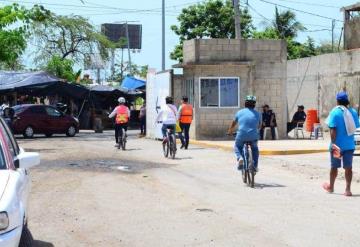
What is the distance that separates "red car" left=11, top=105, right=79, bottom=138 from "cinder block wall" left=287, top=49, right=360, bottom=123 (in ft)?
35.6

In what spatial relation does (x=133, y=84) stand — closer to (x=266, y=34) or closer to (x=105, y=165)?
(x=266, y=34)

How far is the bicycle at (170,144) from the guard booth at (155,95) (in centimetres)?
778

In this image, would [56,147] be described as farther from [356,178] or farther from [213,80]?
[356,178]

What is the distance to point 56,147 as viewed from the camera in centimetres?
2395

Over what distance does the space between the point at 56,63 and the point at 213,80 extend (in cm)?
2618

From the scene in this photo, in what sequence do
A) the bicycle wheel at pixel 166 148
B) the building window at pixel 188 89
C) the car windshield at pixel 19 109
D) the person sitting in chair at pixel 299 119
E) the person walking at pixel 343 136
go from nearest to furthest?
1. the person walking at pixel 343 136
2. the bicycle wheel at pixel 166 148
3. the building window at pixel 188 89
4. the person sitting in chair at pixel 299 119
5. the car windshield at pixel 19 109

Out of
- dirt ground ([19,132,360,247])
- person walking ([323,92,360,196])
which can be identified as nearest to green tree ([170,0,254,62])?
dirt ground ([19,132,360,247])

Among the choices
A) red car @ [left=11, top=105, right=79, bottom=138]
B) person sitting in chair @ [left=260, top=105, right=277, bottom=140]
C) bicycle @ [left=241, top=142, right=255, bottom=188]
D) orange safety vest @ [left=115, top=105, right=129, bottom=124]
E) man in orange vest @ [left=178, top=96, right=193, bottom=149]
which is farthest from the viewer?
red car @ [left=11, top=105, right=79, bottom=138]

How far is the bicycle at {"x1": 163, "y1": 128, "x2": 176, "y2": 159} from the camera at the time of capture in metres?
18.8

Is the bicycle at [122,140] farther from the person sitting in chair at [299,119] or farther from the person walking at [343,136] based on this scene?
the person walking at [343,136]

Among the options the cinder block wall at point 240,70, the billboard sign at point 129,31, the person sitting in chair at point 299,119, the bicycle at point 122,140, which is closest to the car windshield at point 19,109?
the cinder block wall at point 240,70

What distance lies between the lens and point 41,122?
3178cm

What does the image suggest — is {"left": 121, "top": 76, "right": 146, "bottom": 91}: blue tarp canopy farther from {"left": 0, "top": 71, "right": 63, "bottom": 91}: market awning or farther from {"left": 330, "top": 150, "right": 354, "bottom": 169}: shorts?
{"left": 330, "top": 150, "right": 354, "bottom": 169}: shorts

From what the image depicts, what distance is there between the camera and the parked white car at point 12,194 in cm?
540
